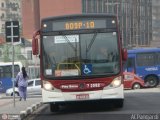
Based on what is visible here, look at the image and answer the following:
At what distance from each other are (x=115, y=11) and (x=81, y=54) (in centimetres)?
10220

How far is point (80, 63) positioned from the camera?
727 inches

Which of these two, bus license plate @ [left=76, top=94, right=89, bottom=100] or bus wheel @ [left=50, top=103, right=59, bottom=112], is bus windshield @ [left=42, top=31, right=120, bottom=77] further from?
bus wheel @ [left=50, top=103, right=59, bottom=112]

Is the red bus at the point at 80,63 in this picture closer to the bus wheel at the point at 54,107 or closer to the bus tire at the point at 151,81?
the bus wheel at the point at 54,107

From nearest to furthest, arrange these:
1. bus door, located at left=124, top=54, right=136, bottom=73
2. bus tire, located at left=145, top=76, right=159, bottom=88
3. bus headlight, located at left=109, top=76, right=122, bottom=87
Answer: bus headlight, located at left=109, top=76, right=122, bottom=87 < bus tire, located at left=145, top=76, right=159, bottom=88 < bus door, located at left=124, top=54, right=136, bottom=73

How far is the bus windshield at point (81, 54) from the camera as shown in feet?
60.5

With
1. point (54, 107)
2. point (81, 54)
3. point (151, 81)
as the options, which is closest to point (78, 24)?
point (81, 54)

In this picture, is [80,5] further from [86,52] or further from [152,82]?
[86,52]

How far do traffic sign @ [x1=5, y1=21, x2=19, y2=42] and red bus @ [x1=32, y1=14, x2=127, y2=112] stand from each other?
11.5ft

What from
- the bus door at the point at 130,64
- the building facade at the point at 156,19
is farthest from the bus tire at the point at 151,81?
the building facade at the point at 156,19

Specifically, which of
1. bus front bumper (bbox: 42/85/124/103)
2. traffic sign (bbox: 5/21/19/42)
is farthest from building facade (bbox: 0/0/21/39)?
bus front bumper (bbox: 42/85/124/103)

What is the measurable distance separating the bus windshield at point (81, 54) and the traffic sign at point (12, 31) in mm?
3673

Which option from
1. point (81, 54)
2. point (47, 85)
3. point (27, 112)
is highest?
point (81, 54)

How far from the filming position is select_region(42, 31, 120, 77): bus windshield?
1844 centimetres

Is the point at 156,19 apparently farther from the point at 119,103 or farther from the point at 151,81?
the point at 119,103
